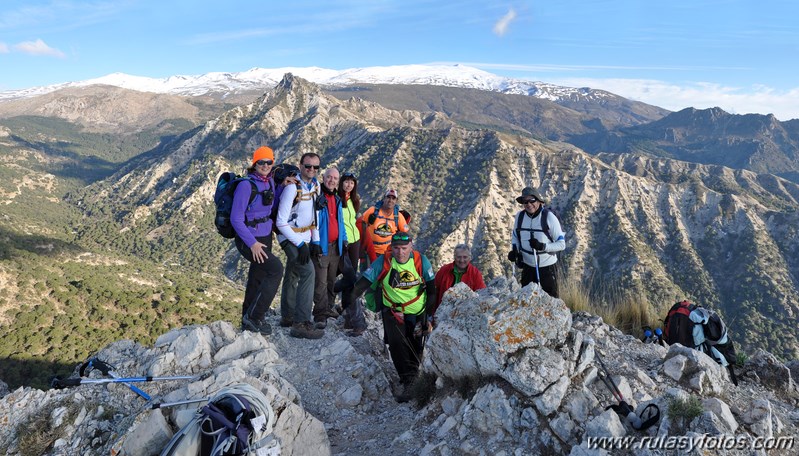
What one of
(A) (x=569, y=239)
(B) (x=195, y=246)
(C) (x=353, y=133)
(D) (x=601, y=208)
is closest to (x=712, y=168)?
(D) (x=601, y=208)

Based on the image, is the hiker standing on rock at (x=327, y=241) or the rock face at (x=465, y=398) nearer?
the rock face at (x=465, y=398)

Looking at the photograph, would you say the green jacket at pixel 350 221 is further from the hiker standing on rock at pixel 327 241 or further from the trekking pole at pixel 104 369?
the trekking pole at pixel 104 369

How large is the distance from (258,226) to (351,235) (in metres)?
2.26

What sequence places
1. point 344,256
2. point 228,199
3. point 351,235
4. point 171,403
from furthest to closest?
point 344,256 → point 351,235 → point 228,199 → point 171,403

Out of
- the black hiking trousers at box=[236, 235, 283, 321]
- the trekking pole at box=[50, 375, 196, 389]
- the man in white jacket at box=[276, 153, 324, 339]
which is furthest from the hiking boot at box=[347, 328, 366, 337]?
the trekking pole at box=[50, 375, 196, 389]

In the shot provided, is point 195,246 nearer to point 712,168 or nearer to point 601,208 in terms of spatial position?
point 601,208

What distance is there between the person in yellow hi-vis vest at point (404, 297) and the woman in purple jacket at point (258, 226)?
1.68 m

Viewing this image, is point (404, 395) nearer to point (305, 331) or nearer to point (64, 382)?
point (305, 331)

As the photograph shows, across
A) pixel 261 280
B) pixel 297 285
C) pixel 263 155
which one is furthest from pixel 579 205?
pixel 263 155

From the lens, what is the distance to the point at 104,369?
532 centimetres

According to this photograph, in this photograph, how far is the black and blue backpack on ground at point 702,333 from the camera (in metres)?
6.90

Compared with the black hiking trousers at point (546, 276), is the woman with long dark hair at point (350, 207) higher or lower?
higher

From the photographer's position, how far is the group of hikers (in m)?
6.68

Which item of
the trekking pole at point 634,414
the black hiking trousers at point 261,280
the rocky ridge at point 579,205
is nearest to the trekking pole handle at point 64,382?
the black hiking trousers at point 261,280
